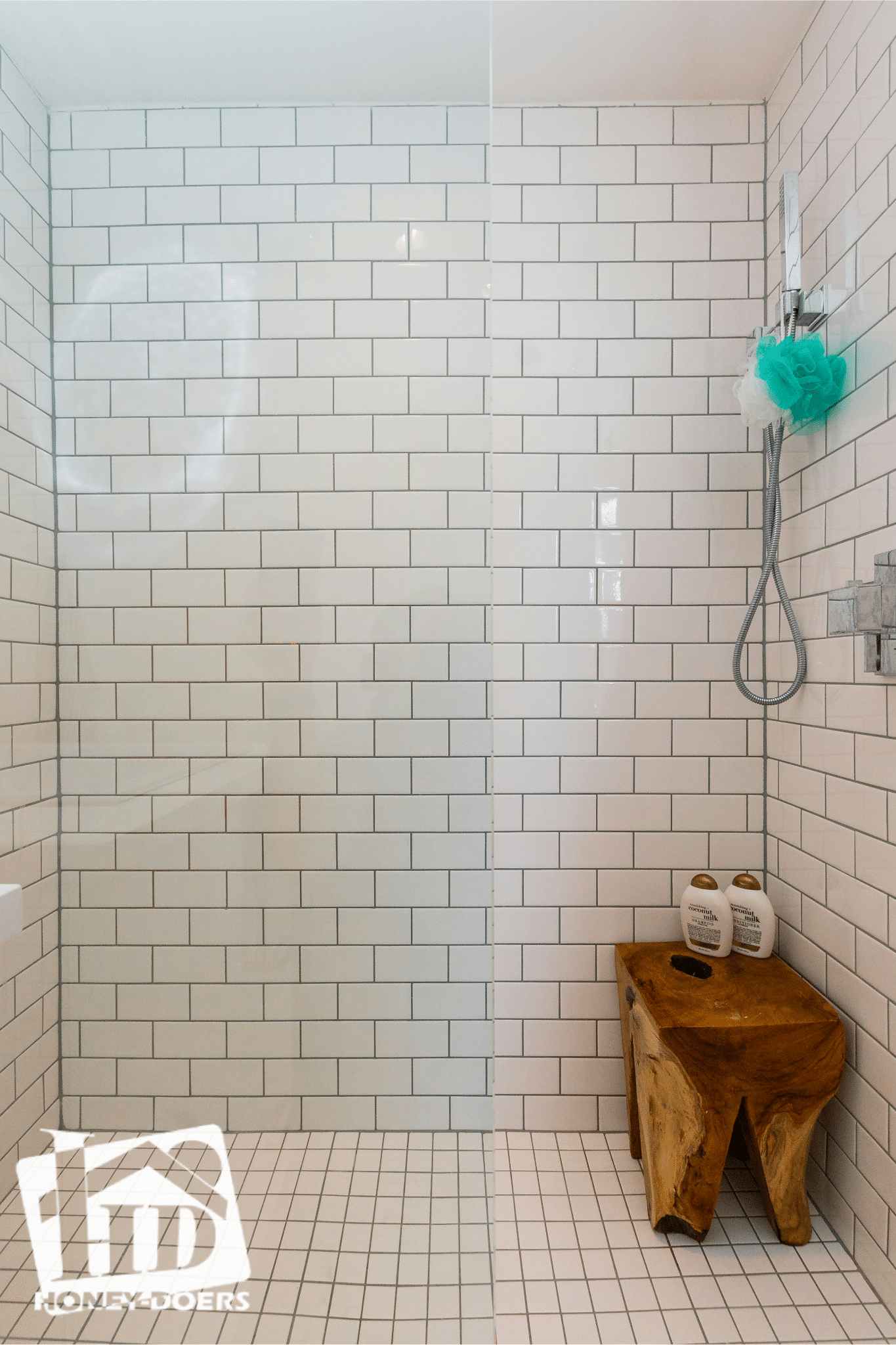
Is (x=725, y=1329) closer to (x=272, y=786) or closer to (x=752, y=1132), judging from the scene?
(x=752, y=1132)

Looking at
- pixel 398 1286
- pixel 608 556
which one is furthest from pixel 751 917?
pixel 398 1286

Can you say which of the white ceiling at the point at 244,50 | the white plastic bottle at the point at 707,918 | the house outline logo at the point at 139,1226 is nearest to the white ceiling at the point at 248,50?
the white ceiling at the point at 244,50

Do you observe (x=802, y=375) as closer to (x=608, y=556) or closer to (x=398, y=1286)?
(x=608, y=556)

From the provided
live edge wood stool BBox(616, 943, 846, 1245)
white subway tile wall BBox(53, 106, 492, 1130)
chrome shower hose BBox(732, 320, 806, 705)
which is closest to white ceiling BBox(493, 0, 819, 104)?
chrome shower hose BBox(732, 320, 806, 705)

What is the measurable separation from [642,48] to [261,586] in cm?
158

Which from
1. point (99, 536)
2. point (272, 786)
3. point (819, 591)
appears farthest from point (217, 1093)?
point (819, 591)

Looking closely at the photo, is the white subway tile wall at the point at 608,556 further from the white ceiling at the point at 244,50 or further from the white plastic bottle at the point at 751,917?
the white ceiling at the point at 244,50

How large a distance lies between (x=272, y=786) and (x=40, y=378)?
601 millimetres

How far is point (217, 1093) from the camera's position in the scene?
3.48ft

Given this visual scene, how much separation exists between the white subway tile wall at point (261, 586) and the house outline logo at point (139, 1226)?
0.04 m

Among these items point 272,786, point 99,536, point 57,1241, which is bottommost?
point 57,1241

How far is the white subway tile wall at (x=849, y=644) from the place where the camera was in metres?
1.43

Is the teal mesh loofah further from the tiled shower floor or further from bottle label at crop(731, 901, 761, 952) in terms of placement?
the tiled shower floor

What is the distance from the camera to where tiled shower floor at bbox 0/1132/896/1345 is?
1.00m
